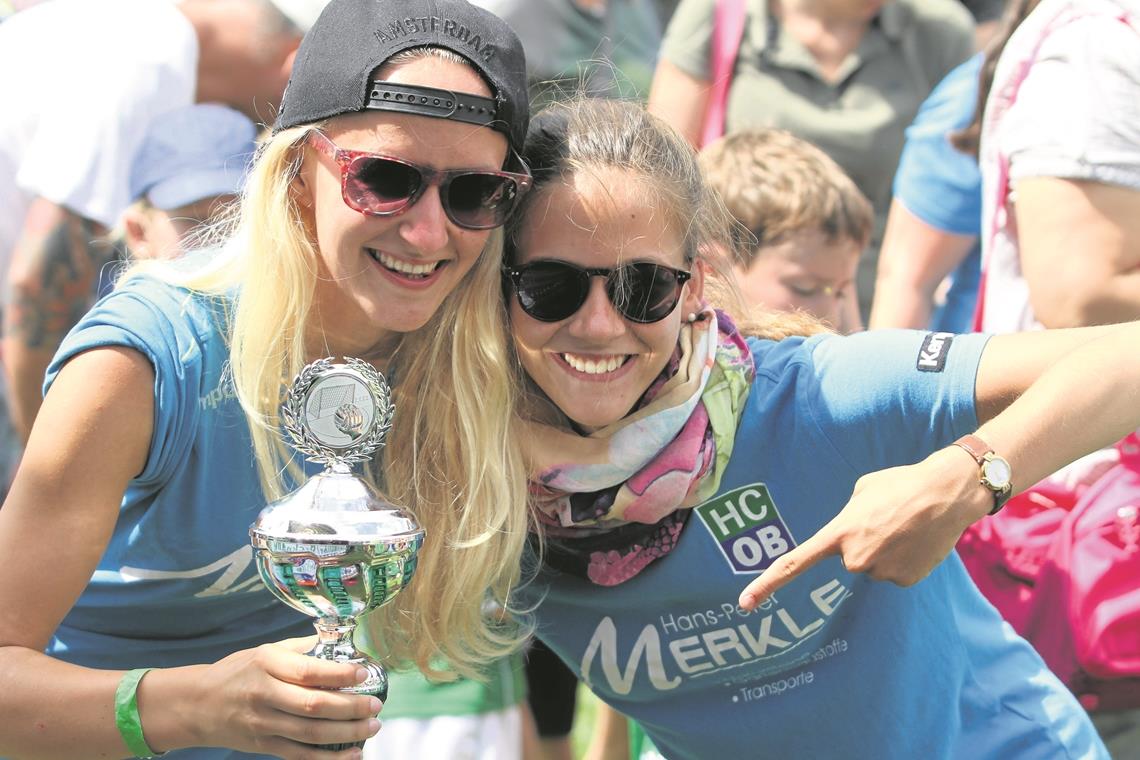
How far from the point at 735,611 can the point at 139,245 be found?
6.36ft

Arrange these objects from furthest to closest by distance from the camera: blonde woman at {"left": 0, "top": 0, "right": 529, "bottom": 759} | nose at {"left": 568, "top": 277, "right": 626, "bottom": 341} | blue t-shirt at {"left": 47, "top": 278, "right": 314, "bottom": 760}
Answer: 1. nose at {"left": 568, "top": 277, "right": 626, "bottom": 341}
2. blue t-shirt at {"left": 47, "top": 278, "right": 314, "bottom": 760}
3. blonde woman at {"left": 0, "top": 0, "right": 529, "bottom": 759}

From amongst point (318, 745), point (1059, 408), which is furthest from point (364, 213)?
point (1059, 408)

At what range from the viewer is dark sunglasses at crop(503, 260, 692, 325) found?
2.47m

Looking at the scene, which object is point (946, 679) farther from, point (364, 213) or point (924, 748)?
point (364, 213)

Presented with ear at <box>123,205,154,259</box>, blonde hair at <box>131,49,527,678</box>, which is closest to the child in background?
blonde hair at <box>131,49,527,678</box>

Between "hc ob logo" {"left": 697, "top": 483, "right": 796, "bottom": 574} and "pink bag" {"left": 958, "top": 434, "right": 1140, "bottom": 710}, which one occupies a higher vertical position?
"hc ob logo" {"left": 697, "top": 483, "right": 796, "bottom": 574}

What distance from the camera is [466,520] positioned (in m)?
2.43

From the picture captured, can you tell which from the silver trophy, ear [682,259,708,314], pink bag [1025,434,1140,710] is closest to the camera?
the silver trophy

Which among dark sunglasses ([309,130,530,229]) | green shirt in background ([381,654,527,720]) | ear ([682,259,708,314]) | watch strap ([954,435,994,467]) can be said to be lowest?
green shirt in background ([381,654,527,720])

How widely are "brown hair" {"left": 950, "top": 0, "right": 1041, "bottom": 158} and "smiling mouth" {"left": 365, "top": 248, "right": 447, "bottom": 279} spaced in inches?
63.7

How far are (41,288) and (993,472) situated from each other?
101 inches

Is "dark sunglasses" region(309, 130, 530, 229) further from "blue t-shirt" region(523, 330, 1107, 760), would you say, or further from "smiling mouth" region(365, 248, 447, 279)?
"blue t-shirt" region(523, 330, 1107, 760)

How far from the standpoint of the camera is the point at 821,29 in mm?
4105

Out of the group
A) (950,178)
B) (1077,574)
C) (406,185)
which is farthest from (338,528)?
(950,178)
